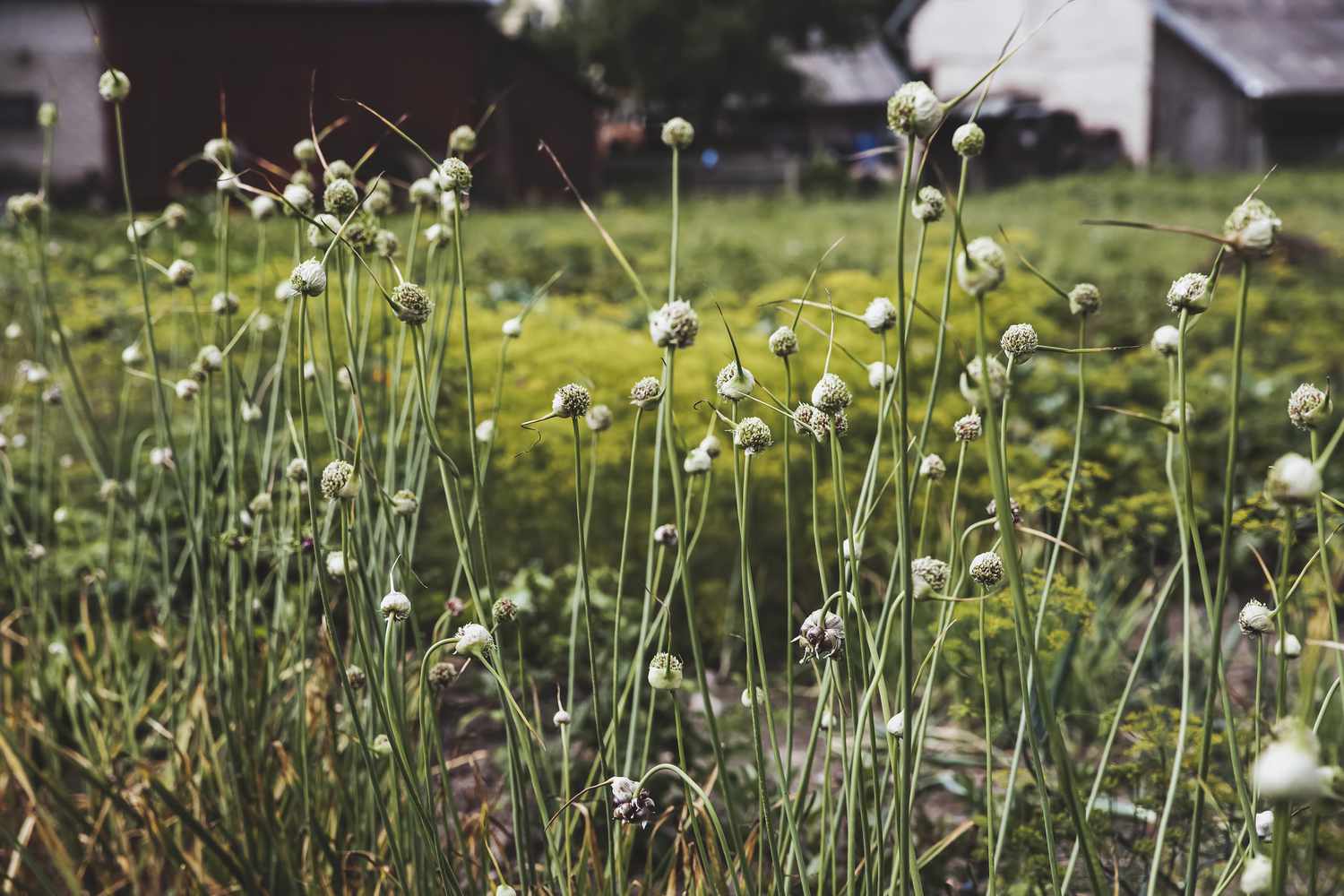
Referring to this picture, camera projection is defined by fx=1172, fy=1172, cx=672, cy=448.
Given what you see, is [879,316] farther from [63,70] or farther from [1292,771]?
[63,70]

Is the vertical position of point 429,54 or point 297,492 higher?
point 429,54

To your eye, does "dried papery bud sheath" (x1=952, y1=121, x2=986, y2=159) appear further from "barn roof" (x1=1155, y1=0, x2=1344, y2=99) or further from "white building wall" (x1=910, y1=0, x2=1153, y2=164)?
"barn roof" (x1=1155, y1=0, x2=1344, y2=99)

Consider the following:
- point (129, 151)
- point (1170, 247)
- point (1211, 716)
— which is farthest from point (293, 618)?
point (129, 151)

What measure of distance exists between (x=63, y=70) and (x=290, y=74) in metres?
2.37

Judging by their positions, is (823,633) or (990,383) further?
(823,633)

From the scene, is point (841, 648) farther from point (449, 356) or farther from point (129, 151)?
point (129, 151)

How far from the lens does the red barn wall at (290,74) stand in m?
12.9

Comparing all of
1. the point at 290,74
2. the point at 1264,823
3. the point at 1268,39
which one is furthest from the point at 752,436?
the point at 1268,39

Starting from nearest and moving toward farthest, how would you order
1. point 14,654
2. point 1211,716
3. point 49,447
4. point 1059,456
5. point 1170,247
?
point 1211,716 → point 49,447 → point 14,654 → point 1059,456 → point 1170,247

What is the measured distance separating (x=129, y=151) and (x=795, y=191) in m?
8.51

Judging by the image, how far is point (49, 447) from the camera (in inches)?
77.5

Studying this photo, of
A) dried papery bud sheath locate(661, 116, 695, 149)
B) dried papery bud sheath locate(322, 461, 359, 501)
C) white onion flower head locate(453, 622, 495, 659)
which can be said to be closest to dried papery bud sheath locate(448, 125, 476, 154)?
dried papery bud sheath locate(661, 116, 695, 149)

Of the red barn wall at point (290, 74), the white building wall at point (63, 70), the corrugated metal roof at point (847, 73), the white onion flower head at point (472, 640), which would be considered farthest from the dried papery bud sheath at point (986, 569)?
the corrugated metal roof at point (847, 73)

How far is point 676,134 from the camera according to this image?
1004 mm
